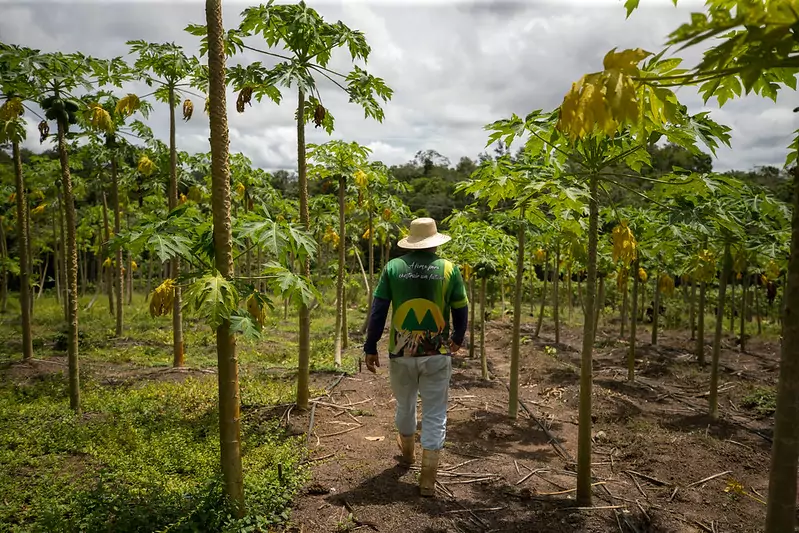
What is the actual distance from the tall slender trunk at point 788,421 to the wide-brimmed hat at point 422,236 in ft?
9.13

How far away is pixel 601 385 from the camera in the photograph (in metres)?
11.0

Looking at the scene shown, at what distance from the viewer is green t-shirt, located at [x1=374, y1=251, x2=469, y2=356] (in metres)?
4.52

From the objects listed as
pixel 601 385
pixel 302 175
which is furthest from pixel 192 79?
pixel 601 385

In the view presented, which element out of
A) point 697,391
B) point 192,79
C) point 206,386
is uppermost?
point 192,79

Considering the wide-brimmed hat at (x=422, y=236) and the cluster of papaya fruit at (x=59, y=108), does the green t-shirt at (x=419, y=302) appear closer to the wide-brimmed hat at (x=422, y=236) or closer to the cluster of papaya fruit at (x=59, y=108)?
the wide-brimmed hat at (x=422, y=236)

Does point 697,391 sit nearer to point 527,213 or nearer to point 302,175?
point 527,213

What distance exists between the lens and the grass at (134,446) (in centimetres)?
389

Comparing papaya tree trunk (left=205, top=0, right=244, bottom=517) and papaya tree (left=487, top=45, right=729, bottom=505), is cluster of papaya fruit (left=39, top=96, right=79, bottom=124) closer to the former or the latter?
papaya tree trunk (left=205, top=0, right=244, bottom=517)

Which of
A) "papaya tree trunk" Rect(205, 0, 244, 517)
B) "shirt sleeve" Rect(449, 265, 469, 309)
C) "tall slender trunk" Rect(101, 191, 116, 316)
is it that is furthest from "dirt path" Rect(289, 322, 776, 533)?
"tall slender trunk" Rect(101, 191, 116, 316)

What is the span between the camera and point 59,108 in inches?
251

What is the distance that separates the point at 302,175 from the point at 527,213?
317cm

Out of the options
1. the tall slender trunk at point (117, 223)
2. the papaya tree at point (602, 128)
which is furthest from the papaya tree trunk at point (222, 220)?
the tall slender trunk at point (117, 223)

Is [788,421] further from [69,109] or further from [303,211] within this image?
[69,109]

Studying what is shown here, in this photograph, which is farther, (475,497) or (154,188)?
(154,188)
